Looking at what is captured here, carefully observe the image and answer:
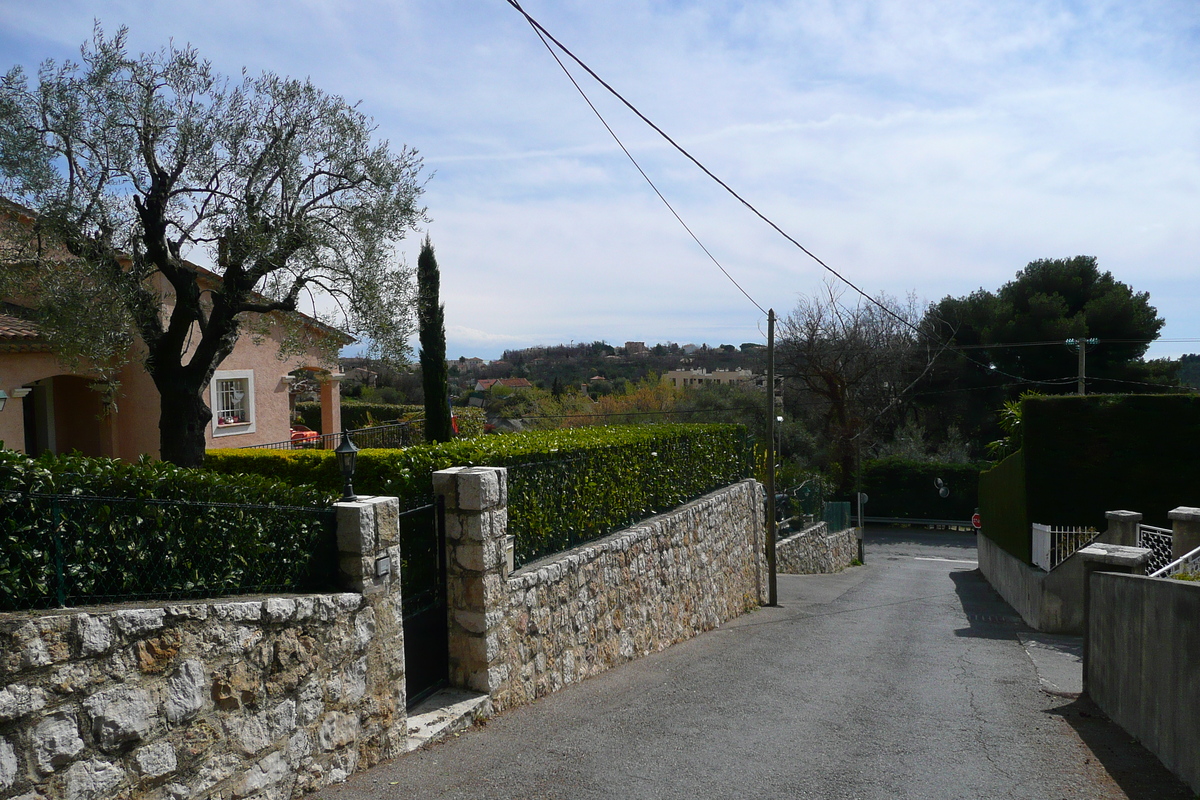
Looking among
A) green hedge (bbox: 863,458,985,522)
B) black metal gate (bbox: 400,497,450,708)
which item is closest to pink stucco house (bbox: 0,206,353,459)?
black metal gate (bbox: 400,497,450,708)

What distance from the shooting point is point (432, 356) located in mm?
18484

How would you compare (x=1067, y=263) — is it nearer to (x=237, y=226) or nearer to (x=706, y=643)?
(x=706, y=643)

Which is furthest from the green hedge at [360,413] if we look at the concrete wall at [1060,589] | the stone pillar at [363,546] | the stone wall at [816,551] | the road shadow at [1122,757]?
the road shadow at [1122,757]

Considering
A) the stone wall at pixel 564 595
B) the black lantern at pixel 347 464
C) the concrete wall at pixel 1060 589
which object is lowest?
the concrete wall at pixel 1060 589

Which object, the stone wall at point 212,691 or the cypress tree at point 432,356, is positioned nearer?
the stone wall at point 212,691

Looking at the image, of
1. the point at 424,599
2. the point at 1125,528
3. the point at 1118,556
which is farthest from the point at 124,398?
the point at 1125,528

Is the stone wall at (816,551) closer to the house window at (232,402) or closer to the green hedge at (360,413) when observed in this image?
the green hedge at (360,413)

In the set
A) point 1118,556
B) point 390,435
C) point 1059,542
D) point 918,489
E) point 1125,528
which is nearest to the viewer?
point 1118,556

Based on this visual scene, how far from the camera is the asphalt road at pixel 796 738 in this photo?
5.20 metres

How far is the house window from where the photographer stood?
1845 centimetres

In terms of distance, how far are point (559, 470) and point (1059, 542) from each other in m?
9.50

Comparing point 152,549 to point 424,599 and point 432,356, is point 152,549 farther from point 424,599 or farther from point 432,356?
point 432,356

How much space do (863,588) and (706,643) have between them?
10.4 meters

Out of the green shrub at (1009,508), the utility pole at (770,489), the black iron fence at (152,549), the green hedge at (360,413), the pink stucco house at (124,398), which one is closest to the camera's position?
the black iron fence at (152,549)
